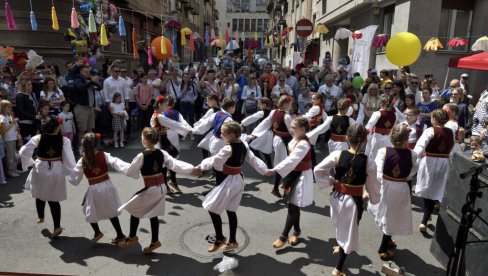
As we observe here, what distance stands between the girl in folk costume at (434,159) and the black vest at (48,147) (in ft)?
16.1

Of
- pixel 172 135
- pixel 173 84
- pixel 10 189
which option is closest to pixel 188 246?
pixel 172 135

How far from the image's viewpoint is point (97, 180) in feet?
14.6

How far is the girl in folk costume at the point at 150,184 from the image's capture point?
14.1 ft

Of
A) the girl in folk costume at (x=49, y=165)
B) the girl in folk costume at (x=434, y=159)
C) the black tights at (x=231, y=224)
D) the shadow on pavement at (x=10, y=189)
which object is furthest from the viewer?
the shadow on pavement at (x=10, y=189)

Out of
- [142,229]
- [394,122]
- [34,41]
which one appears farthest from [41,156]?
[34,41]

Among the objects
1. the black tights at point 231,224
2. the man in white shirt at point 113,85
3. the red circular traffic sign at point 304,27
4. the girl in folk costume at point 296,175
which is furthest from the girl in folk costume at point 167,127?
the red circular traffic sign at point 304,27

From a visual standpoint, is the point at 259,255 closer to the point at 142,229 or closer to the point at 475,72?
the point at 142,229

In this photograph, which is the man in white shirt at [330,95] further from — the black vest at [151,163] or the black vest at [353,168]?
the black vest at [151,163]

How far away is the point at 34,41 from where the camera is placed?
13.3m

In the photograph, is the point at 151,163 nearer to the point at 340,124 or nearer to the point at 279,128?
the point at 279,128

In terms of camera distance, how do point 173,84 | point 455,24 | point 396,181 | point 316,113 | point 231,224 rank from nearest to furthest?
point 396,181
point 231,224
point 316,113
point 173,84
point 455,24

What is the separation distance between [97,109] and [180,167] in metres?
5.49

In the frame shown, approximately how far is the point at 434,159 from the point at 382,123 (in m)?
1.63

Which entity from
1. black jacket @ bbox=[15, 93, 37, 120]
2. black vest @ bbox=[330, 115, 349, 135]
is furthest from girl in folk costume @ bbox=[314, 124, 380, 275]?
black jacket @ bbox=[15, 93, 37, 120]
